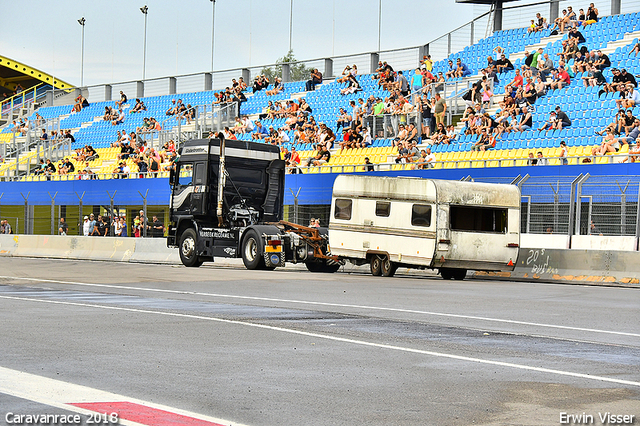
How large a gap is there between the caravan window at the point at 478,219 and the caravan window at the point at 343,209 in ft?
9.46

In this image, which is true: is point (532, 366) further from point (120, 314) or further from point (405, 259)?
point (405, 259)

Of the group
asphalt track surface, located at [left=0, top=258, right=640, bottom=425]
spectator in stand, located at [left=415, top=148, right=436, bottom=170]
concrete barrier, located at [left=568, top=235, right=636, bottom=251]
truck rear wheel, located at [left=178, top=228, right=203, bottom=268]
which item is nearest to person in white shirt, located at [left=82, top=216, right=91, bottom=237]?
truck rear wheel, located at [left=178, top=228, right=203, bottom=268]

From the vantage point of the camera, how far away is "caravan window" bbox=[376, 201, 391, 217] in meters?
25.0

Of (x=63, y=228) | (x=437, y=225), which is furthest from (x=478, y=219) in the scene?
(x=63, y=228)

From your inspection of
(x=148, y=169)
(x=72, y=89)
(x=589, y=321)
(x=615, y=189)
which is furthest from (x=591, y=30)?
(x=72, y=89)

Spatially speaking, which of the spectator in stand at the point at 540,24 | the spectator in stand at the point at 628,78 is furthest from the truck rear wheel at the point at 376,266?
the spectator in stand at the point at 540,24

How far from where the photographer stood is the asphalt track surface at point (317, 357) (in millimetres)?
6754

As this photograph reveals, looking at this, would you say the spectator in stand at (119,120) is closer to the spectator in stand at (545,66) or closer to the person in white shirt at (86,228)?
the person in white shirt at (86,228)

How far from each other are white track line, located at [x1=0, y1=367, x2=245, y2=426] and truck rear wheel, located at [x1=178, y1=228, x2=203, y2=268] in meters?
21.2

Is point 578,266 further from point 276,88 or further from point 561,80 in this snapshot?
point 276,88

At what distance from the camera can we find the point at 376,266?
2552 cm

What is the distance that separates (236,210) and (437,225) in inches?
283

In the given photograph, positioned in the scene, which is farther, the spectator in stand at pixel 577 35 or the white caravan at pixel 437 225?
the spectator in stand at pixel 577 35

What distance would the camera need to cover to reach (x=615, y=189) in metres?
23.8
